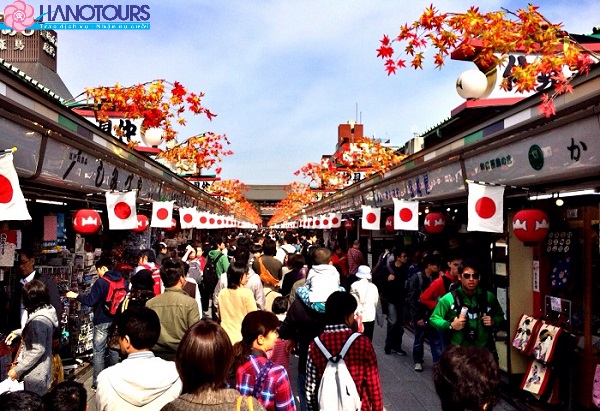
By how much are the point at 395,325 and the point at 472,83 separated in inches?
186

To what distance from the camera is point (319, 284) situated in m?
5.91

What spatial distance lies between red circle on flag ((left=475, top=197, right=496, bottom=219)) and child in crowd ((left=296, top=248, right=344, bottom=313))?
1.95 m

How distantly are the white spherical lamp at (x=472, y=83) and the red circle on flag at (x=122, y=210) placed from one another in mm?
5684

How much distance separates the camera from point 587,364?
6355 mm

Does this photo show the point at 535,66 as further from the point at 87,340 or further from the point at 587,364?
the point at 87,340

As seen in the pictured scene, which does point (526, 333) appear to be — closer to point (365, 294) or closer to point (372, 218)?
point (365, 294)

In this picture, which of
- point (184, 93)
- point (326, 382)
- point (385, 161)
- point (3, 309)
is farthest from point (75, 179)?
point (385, 161)

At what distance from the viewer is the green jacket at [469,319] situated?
5895mm

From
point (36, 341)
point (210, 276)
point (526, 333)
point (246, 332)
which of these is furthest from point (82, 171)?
point (526, 333)

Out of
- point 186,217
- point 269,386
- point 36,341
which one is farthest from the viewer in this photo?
point 186,217

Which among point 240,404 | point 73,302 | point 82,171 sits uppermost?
point 82,171

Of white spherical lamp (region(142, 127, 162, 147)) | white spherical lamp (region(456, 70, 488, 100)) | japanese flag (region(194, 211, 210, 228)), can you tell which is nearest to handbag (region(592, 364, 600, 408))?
white spherical lamp (region(456, 70, 488, 100))

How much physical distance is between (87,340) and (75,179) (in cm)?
351

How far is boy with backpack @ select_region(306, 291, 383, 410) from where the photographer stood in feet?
13.8
